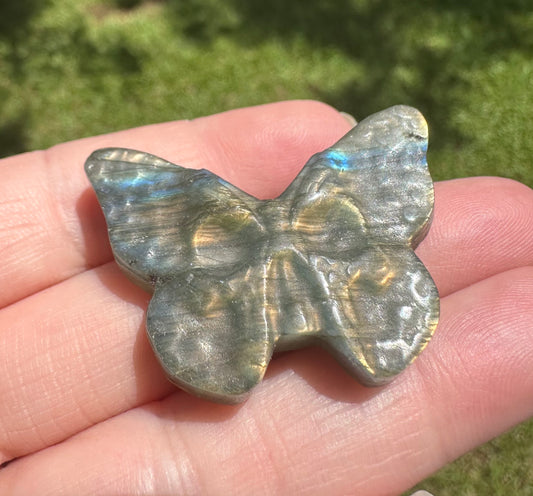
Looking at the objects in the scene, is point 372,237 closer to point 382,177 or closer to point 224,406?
point 382,177

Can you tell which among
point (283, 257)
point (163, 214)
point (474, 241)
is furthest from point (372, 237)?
point (163, 214)

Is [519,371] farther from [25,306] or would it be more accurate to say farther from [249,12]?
[249,12]

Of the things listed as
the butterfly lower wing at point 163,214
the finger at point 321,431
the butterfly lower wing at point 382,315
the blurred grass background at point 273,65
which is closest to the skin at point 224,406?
the finger at point 321,431

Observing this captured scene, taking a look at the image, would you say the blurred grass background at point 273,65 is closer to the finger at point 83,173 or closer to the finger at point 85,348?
the finger at point 83,173

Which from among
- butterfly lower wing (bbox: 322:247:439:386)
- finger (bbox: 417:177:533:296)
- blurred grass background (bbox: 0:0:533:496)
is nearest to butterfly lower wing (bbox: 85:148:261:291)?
butterfly lower wing (bbox: 322:247:439:386)

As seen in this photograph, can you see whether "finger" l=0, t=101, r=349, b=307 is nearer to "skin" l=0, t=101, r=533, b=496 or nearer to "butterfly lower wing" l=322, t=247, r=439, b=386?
"skin" l=0, t=101, r=533, b=496

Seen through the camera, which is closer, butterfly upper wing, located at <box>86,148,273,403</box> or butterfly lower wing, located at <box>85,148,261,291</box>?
butterfly upper wing, located at <box>86,148,273,403</box>
